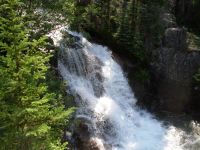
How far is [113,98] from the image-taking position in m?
19.6

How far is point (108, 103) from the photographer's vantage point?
19.1 metres

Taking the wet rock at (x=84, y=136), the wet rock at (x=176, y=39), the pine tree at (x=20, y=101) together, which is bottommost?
the wet rock at (x=84, y=136)

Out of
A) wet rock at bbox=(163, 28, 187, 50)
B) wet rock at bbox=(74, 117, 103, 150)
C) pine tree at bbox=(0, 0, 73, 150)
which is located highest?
pine tree at bbox=(0, 0, 73, 150)

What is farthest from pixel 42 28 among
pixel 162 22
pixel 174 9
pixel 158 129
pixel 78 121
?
pixel 174 9

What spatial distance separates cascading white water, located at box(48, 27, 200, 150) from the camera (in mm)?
17344

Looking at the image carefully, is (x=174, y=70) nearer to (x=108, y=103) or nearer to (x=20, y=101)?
(x=108, y=103)

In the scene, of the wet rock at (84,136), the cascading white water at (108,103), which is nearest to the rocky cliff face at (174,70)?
the cascading white water at (108,103)

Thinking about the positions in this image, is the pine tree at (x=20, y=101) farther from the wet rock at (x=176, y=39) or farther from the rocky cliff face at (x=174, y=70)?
the wet rock at (x=176, y=39)

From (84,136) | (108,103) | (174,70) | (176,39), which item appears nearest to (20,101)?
(84,136)

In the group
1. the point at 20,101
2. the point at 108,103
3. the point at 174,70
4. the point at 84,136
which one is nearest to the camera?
the point at 20,101

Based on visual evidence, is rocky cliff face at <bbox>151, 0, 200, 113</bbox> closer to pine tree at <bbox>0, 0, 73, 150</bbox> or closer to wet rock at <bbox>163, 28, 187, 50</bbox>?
wet rock at <bbox>163, 28, 187, 50</bbox>

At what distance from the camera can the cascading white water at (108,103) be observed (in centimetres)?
1734

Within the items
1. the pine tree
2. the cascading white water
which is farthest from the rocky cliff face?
the pine tree

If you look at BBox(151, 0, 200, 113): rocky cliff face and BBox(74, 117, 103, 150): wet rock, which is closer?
BBox(74, 117, 103, 150): wet rock
